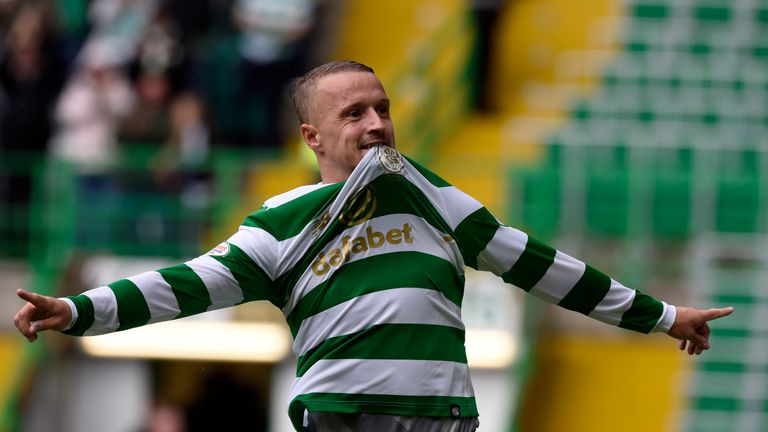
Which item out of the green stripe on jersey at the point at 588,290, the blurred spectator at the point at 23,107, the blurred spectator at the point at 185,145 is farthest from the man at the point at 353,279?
the blurred spectator at the point at 23,107

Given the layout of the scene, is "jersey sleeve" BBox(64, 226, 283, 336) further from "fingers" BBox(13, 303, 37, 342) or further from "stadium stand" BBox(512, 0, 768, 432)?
"stadium stand" BBox(512, 0, 768, 432)

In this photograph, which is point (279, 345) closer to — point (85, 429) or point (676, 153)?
point (85, 429)

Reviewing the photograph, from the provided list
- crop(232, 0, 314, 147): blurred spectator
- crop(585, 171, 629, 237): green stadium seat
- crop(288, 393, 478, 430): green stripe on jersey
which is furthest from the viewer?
crop(232, 0, 314, 147): blurred spectator

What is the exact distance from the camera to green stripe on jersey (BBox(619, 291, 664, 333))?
14.4ft

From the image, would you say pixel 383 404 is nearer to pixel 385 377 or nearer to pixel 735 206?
pixel 385 377

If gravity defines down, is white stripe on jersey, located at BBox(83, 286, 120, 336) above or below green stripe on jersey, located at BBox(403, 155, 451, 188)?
below

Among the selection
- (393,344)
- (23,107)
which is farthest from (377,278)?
(23,107)

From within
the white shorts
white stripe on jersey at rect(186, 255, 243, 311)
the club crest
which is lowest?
the white shorts

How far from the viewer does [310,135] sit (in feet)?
13.8

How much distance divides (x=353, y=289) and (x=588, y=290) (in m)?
0.73

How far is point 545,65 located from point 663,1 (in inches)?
47.1

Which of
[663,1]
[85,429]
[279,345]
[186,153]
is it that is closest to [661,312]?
[279,345]

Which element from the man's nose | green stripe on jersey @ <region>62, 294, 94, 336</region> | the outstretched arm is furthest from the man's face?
the outstretched arm

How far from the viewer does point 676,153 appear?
436 inches
